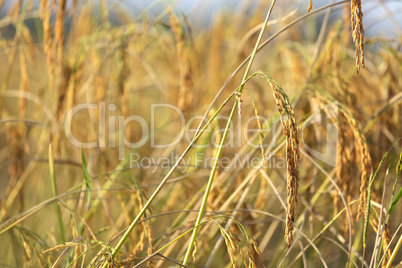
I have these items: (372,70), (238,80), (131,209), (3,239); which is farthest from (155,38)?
(3,239)

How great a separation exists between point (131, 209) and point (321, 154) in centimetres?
54

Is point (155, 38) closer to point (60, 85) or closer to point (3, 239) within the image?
point (60, 85)

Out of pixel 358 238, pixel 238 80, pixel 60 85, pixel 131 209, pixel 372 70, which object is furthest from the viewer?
pixel 238 80

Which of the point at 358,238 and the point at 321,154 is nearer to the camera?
the point at 358,238

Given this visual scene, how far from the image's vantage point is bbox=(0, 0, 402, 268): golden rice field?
92 centimetres

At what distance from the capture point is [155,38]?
147 centimetres

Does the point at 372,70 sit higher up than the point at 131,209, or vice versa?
the point at 372,70

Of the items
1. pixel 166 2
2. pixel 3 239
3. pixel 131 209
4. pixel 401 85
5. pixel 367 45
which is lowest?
pixel 3 239

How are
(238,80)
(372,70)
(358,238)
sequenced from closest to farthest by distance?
(358,238)
(372,70)
(238,80)

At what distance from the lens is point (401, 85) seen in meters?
1.32

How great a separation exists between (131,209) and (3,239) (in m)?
0.45

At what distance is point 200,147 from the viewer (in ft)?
3.83

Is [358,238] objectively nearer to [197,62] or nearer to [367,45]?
[367,45]

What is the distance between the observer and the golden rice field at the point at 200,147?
0.92 metres
